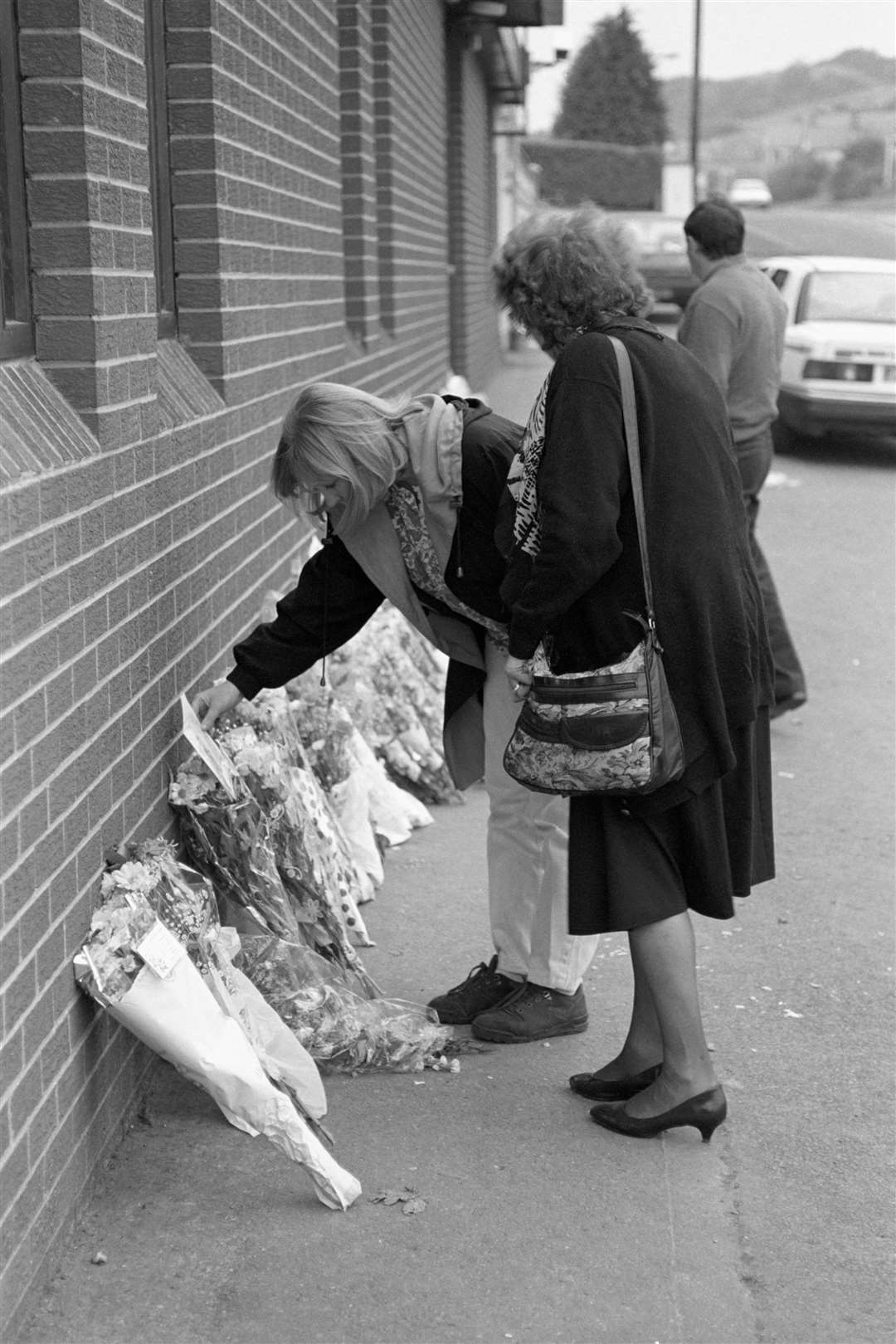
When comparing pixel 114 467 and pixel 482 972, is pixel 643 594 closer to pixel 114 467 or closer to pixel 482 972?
pixel 114 467

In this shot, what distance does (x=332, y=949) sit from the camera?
13.8ft

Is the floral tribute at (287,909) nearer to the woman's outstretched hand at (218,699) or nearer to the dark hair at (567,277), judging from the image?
the woman's outstretched hand at (218,699)

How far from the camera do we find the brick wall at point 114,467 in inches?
108

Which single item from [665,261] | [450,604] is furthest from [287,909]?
[665,261]

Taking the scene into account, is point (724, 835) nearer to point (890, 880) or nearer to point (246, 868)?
point (246, 868)

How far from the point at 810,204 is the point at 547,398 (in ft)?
337

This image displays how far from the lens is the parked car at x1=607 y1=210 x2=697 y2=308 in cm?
2873

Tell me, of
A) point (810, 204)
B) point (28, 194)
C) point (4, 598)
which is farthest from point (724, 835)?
point (810, 204)

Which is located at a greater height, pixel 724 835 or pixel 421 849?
pixel 724 835

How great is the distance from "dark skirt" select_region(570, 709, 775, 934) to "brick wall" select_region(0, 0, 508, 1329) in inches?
37.9

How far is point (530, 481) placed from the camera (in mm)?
3342

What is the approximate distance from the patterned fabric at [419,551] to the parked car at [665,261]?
24.0 m

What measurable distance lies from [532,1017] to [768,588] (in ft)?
10.9

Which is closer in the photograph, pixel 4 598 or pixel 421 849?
pixel 4 598
